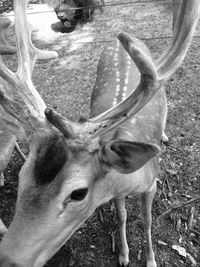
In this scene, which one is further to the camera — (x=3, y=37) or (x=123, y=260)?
(x=3, y=37)

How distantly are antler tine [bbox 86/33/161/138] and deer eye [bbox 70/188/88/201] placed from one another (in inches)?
11.3

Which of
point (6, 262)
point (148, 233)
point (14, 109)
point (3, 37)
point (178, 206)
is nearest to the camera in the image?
point (6, 262)

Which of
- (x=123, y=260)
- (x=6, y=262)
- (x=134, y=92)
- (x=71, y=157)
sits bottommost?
(x=123, y=260)

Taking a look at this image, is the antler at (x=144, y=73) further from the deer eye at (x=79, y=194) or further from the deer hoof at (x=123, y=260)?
the deer hoof at (x=123, y=260)

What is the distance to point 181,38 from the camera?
1.84 meters

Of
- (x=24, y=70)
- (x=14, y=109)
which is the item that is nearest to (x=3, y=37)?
(x=24, y=70)

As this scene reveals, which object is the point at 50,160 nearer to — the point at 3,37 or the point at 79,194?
the point at 79,194

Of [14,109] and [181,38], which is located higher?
[181,38]

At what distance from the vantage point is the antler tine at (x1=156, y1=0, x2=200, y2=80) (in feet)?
5.86

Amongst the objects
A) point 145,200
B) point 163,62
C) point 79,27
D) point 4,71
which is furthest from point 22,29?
point 79,27

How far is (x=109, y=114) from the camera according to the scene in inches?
76.1

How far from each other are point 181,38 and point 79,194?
0.91 m

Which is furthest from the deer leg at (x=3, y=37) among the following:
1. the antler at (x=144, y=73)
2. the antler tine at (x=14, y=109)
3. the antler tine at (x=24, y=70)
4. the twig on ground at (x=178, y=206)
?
the twig on ground at (x=178, y=206)

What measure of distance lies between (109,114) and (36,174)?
0.48 m
